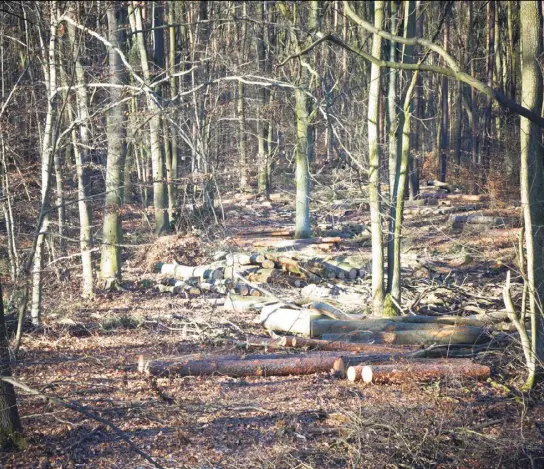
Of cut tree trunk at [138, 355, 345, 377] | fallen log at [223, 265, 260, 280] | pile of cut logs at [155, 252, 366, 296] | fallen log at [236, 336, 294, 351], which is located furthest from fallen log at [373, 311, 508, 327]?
fallen log at [223, 265, 260, 280]

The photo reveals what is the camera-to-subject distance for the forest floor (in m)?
5.59

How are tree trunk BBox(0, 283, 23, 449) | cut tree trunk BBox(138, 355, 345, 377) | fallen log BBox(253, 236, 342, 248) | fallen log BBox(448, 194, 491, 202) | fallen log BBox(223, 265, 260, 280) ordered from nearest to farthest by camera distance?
tree trunk BBox(0, 283, 23, 449), cut tree trunk BBox(138, 355, 345, 377), fallen log BBox(223, 265, 260, 280), fallen log BBox(253, 236, 342, 248), fallen log BBox(448, 194, 491, 202)

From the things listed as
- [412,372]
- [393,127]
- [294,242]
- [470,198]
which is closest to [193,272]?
[294,242]

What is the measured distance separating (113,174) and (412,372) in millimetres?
6998

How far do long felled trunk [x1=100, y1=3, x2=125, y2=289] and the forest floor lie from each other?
2119 millimetres

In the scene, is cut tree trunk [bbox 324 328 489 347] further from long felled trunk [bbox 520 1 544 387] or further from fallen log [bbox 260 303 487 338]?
long felled trunk [bbox 520 1 544 387]

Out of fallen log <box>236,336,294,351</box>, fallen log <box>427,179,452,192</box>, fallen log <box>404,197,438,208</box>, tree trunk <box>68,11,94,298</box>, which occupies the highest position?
tree trunk <box>68,11,94,298</box>

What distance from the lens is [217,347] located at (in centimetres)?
893

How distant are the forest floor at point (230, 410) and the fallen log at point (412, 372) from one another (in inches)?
4.1

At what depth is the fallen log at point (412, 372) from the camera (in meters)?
7.40

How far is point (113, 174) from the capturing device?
1183cm

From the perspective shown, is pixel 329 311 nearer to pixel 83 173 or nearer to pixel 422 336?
pixel 422 336

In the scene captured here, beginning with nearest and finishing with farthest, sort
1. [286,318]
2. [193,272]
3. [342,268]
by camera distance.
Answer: [286,318] < [193,272] < [342,268]

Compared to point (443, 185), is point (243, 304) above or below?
below
